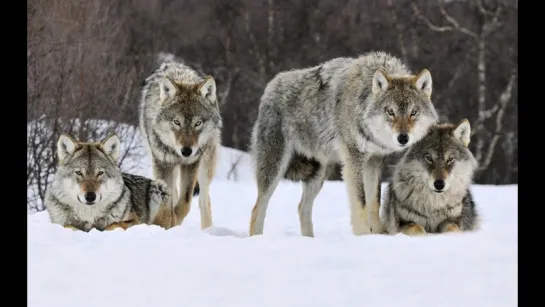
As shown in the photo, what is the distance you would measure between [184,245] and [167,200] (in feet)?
6.06

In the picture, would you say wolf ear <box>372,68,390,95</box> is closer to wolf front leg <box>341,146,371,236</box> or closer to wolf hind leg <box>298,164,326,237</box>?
wolf front leg <box>341,146,371,236</box>

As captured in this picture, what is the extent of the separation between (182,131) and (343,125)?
121 cm

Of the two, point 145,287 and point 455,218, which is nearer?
point 145,287

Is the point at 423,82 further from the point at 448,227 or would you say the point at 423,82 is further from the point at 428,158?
the point at 448,227

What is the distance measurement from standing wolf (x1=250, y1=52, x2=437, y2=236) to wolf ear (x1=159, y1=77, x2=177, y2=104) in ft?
2.70

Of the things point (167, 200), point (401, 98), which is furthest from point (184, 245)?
point (401, 98)

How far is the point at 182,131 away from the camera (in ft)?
18.9

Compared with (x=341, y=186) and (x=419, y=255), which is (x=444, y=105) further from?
(x=419, y=255)

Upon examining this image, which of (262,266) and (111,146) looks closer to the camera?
(262,266)

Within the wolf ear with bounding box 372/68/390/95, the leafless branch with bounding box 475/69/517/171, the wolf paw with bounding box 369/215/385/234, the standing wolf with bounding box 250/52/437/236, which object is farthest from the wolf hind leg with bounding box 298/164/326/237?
the leafless branch with bounding box 475/69/517/171

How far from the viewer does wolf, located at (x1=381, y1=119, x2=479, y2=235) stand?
5.21 meters

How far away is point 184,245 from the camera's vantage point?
3.94m

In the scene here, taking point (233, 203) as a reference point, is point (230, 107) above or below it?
above

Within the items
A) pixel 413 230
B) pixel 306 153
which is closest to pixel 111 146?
pixel 306 153
